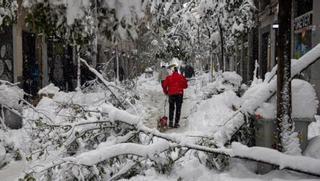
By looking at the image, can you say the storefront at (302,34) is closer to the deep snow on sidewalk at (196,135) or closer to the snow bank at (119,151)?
the deep snow on sidewalk at (196,135)

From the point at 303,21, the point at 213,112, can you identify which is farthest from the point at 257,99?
the point at 303,21

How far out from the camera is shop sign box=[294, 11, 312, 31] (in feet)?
50.4

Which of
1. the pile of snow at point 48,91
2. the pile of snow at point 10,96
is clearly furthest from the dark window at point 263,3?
the pile of snow at point 10,96

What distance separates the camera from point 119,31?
4465 mm

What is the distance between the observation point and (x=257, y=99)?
6.79m

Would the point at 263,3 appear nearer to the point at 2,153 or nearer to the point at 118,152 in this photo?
the point at 2,153

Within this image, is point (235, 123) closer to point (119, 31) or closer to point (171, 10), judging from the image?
point (119, 31)

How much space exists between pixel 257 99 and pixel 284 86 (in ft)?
1.84

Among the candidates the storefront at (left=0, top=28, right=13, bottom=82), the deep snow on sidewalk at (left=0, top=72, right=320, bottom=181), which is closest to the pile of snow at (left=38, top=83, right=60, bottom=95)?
the deep snow on sidewalk at (left=0, top=72, right=320, bottom=181)

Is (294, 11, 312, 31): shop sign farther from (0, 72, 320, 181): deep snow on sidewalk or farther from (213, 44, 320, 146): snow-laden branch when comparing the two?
(213, 44, 320, 146): snow-laden branch

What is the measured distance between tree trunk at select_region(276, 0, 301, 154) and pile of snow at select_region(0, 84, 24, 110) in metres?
5.76

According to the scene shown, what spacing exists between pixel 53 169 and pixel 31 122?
13.3 ft

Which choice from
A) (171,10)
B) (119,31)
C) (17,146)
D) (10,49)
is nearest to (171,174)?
(119,31)

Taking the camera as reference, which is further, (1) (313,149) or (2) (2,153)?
(2) (2,153)
